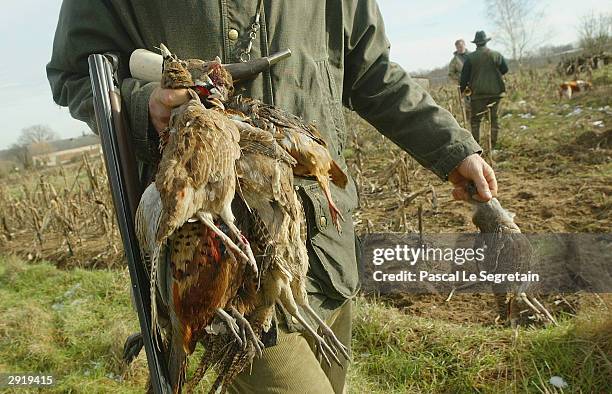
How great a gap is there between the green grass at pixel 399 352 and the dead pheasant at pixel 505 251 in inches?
11.0

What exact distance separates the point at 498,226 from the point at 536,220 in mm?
1895

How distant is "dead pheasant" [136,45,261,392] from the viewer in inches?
43.2

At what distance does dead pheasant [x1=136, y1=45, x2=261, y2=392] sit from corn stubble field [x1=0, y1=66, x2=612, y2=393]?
2.57m

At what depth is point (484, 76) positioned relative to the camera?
10.7 metres

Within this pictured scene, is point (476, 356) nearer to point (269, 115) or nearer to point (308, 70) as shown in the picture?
point (308, 70)

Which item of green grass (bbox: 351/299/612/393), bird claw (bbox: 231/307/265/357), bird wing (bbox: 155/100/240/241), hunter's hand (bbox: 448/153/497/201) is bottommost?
green grass (bbox: 351/299/612/393)

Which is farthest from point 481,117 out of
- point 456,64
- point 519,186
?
point 519,186

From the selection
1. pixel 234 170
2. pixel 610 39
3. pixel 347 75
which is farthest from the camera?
pixel 610 39

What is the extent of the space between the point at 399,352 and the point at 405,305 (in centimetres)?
90

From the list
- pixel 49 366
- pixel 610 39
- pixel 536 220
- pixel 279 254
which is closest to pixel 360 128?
pixel 536 220

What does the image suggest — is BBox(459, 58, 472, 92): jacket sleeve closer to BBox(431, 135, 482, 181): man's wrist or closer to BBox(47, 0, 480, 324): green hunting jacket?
BBox(47, 0, 480, 324): green hunting jacket

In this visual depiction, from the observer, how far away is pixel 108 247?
6957 millimetres

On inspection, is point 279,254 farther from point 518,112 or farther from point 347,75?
point 518,112

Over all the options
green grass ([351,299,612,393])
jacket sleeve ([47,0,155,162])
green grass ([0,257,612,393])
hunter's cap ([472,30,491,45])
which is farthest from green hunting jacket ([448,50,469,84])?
jacket sleeve ([47,0,155,162])
